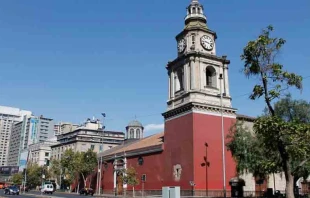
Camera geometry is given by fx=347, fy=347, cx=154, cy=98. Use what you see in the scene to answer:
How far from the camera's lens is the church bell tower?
43188 mm

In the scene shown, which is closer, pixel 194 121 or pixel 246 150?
pixel 246 150

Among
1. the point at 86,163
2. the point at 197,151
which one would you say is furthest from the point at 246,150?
the point at 86,163

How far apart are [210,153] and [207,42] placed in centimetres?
1586

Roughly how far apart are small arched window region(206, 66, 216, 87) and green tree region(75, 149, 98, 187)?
103ft

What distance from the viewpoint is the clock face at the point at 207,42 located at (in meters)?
48.7

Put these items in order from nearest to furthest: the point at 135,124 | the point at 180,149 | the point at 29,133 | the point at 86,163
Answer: the point at 180,149 < the point at 86,163 < the point at 135,124 < the point at 29,133

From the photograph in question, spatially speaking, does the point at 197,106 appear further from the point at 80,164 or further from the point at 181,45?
the point at 80,164

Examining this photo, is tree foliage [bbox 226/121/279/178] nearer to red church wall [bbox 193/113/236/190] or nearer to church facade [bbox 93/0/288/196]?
church facade [bbox 93/0/288/196]

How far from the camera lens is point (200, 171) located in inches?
1668

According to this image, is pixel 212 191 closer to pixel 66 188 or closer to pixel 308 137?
pixel 308 137

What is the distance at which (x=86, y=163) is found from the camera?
68.2 meters

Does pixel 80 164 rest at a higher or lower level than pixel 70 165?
higher

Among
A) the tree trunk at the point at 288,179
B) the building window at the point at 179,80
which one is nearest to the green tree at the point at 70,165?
the building window at the point at 179,80

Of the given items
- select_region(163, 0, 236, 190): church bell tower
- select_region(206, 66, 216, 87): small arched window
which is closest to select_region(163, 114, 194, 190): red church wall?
select_region(163, 0, 236, 190): church bell tower
